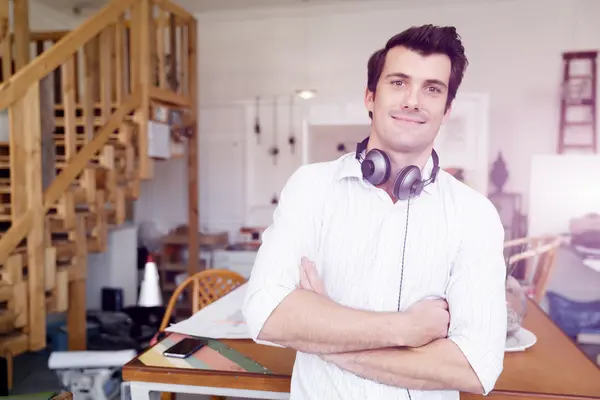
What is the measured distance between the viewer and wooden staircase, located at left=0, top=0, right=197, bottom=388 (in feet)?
7.65

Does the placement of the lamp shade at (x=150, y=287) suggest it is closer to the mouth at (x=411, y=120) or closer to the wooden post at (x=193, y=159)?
the wooden post at (x=193, y=159)

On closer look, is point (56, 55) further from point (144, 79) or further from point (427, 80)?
point (427, 80)

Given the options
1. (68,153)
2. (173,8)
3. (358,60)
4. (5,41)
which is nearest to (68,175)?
(68,153)

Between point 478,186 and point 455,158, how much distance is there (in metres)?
0.32

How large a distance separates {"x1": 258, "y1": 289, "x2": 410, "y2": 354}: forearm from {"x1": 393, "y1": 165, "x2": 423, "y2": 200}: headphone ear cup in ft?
0.78

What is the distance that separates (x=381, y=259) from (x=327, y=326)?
0.57 ft

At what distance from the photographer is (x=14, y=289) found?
91.1 inches

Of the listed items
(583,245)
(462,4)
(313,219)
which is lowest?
(583,245)

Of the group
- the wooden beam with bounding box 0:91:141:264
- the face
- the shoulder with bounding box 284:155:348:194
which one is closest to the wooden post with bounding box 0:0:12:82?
the wooden beam with bounding box 0:91:141:264

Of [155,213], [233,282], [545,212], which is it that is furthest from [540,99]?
[155,213]

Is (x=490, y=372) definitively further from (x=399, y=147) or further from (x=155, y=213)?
(x=155, y=213)

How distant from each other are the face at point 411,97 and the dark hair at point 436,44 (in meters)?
0.01

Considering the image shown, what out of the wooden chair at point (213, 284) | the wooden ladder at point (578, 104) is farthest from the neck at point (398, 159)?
the wooden ladder at point (578, 104)

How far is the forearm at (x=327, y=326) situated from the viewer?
35.8 inches
